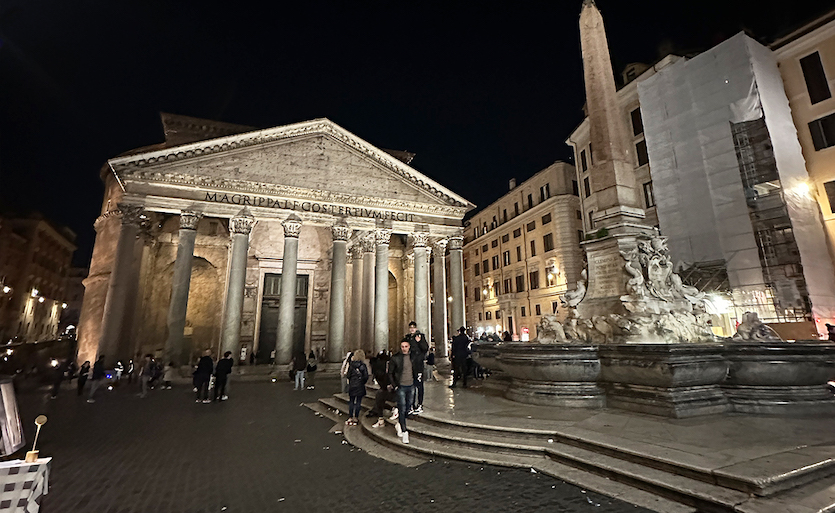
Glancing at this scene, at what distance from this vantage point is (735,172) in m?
15.2

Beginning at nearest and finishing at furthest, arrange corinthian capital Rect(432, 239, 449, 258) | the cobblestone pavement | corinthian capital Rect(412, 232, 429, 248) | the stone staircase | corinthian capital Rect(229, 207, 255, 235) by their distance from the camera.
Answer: the stone staircase → the cobblestone pavement → corinthian capital Rect(229, 207, 255, 235) → corinthian capital Rect(412, 232, 429, 248) → corinthian capital Rect(432, 239, 449, 258)

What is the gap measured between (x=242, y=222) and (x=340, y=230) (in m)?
4.70

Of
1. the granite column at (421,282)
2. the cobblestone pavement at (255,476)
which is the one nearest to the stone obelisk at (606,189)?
the cobblestone pavement at (255,476)

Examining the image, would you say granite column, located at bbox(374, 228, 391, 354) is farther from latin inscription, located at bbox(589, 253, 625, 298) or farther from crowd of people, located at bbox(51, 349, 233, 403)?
latin inscription, located at bbox(589, 253, 625, 298)

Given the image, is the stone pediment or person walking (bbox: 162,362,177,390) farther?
the stone pediment

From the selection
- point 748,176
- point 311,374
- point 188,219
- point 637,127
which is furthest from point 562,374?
point 637,127

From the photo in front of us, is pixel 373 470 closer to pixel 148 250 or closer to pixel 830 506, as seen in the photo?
pixel 830 506

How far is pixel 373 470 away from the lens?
4.94 metres

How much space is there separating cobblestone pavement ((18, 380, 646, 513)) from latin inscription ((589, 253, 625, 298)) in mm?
4309

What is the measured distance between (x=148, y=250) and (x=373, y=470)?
69.8 feet

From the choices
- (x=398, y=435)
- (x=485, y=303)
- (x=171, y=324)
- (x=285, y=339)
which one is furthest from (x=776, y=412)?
(x=485, y=303)

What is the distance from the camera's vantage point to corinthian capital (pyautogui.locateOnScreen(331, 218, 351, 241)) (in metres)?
20.1

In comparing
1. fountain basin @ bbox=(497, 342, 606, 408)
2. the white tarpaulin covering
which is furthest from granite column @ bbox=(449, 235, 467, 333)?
fountain basin @ bbox=(497, 342, 606, 408)

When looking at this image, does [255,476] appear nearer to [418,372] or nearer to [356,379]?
[356,379]
